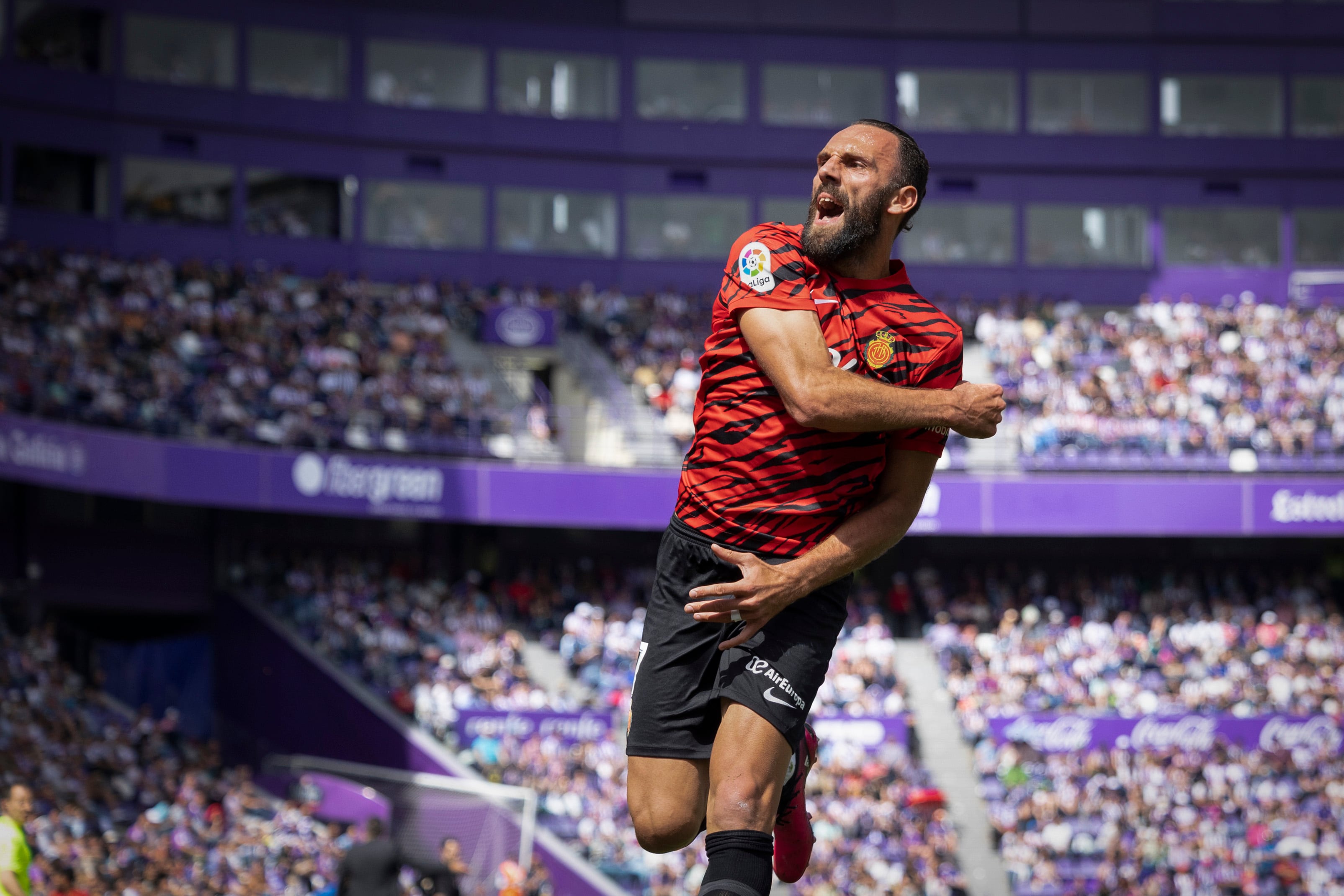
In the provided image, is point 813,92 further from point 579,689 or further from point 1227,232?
point 579,689

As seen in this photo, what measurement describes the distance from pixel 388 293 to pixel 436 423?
5.15m

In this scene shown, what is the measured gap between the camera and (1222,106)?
113 feet

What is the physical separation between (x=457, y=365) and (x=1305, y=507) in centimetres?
1582

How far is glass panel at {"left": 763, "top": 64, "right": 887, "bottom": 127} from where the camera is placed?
34.0 metres

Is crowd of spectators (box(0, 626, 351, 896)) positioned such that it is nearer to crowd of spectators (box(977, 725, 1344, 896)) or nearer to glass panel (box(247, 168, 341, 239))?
crowd of spectators (box(977, 725, 1344, 896))

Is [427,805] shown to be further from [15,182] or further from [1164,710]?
[15,182]

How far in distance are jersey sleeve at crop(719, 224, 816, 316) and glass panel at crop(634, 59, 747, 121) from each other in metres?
30.1

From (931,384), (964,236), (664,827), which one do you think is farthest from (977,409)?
(964,236)

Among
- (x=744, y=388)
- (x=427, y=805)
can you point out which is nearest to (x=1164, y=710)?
(x=427, y=805)

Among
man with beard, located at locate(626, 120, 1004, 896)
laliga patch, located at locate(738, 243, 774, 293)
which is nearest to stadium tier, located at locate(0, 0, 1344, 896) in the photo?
man with beard, located at locate(626, 120, 1004, 896)

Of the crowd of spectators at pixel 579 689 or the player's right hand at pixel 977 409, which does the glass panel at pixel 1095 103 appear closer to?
the crowd of spectators at pixel 579 689

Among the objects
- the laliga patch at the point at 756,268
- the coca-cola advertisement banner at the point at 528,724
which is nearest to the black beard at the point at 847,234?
the laliga patch at the point at 756,268

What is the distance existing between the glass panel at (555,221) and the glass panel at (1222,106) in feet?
43.0

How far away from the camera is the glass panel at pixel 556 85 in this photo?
3328cm
